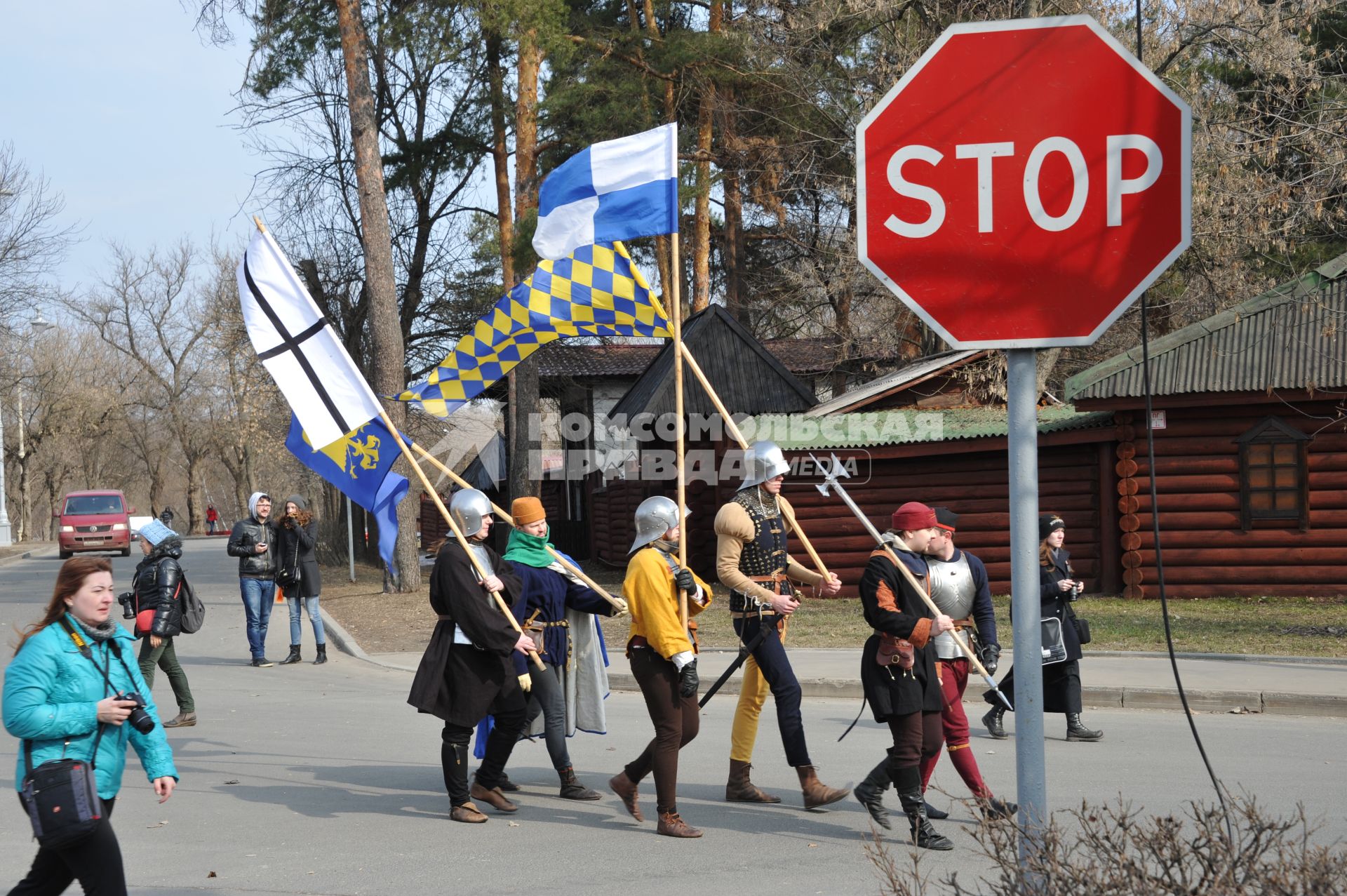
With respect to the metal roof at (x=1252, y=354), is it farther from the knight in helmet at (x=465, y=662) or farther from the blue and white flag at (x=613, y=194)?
the knight in helmet at (x=465, y=662)

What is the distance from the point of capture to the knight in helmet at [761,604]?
277 inches

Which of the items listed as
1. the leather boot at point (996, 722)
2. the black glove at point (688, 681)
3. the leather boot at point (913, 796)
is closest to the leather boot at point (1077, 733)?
the leather boot at point (996, 722)

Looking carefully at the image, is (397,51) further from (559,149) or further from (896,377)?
(896,377)

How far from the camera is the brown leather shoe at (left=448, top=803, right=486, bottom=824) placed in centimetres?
705

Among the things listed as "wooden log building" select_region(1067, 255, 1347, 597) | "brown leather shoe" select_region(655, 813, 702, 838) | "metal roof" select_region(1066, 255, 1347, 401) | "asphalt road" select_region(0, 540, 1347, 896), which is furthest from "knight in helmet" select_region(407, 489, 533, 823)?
"wooden log building" select_region(1067, 255, 1347, 597)

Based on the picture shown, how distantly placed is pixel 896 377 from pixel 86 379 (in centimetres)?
5582

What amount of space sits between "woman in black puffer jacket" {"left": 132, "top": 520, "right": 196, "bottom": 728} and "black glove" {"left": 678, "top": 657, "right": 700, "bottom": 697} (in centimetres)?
506

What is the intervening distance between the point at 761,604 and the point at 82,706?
3.67 m

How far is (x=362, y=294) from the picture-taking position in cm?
2955

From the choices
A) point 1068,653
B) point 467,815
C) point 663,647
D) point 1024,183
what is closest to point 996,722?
point 1068,653

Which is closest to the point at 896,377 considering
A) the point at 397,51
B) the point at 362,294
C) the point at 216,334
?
the point at 397,51

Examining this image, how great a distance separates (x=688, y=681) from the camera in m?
6.63

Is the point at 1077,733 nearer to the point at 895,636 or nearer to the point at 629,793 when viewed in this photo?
the point at 895,636

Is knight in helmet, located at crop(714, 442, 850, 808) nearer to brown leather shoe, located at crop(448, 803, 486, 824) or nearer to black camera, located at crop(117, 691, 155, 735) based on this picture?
brown leather shoe, located at crop(448, 803, 486, 824)
